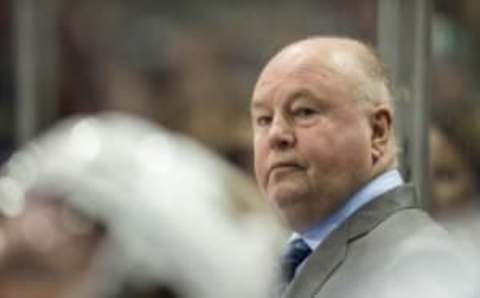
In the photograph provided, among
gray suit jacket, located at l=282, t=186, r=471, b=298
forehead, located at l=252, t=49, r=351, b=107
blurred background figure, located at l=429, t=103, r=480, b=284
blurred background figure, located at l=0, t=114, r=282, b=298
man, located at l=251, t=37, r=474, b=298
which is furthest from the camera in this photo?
blurred background figure, located at l=429, t=103, r=480, b=284

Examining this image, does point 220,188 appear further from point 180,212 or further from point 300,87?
point 300,87

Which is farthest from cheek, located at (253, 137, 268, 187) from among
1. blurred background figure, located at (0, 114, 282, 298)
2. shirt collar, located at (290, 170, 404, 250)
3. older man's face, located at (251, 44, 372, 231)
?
blurred background figure, located at (0, 114, 282, 298)

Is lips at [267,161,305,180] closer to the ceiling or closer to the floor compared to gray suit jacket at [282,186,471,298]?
closer to the ceiling

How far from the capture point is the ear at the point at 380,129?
3.33 meters

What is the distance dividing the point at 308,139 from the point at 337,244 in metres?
0.26

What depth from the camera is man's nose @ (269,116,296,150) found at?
326cm

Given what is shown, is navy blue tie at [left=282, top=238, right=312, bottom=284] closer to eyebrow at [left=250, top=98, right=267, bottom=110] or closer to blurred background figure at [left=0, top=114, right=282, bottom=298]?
eyebrow at [left=250, top=98, right=267, bottom=110]

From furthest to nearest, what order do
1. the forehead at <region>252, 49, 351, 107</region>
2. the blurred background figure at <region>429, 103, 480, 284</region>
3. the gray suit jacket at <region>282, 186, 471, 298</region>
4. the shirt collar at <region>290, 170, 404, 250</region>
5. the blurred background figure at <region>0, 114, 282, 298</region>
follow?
the blurred background figure at <region>429, 103, 480, 284</region>
the forehead at <region>252, 49, 351, 107</region>
the shirt collar at <region>290, 170, 404, 250</region>
the gray suit jacket at <region>282, 186, 471, 298</region>
the blurred background figure at <region>0, 114, 282, 298</region>

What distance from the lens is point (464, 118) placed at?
472 cm

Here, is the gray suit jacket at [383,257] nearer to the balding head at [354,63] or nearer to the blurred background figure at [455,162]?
the balding head at [354,63]

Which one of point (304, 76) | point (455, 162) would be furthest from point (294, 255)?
point (455, 162)

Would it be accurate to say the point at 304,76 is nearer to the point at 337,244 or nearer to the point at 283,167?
the point at 283,167

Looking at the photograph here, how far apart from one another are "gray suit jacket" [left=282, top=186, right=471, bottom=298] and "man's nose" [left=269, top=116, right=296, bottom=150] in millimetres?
217

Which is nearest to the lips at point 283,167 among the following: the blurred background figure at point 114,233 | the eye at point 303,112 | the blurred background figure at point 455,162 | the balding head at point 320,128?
the balding head at point 320,128
